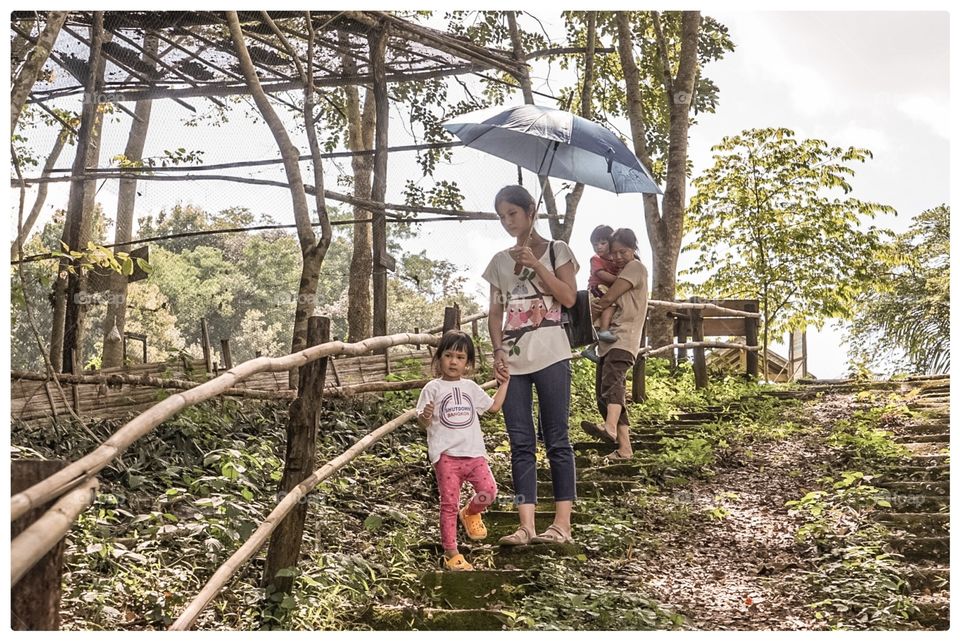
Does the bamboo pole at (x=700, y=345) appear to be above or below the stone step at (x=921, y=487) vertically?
above

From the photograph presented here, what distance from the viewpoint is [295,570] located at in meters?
3.28

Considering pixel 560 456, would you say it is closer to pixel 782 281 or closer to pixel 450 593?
pixel 450 593

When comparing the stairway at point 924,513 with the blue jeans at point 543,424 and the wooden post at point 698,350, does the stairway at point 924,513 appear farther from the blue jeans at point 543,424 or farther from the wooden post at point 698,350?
the wooden post at point 698,350

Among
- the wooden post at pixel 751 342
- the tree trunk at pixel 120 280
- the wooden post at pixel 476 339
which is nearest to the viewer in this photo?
the wooden post at pixel 476 339

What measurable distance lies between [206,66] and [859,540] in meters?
5.89

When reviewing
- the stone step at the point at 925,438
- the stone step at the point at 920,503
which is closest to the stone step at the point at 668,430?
the stone step at the point at 925,438

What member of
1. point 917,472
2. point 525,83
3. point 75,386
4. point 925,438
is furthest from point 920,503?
point 525,83

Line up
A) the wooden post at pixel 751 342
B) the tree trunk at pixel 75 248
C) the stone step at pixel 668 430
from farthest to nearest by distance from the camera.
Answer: the wooden post at pixel 751 342, the stone step at pixel 668 430, the tree trunk at pixel 75 248

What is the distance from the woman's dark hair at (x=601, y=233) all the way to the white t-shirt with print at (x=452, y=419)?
194cm

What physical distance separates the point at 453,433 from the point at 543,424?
36 centimetres

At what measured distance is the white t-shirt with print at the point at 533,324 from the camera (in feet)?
12.1
